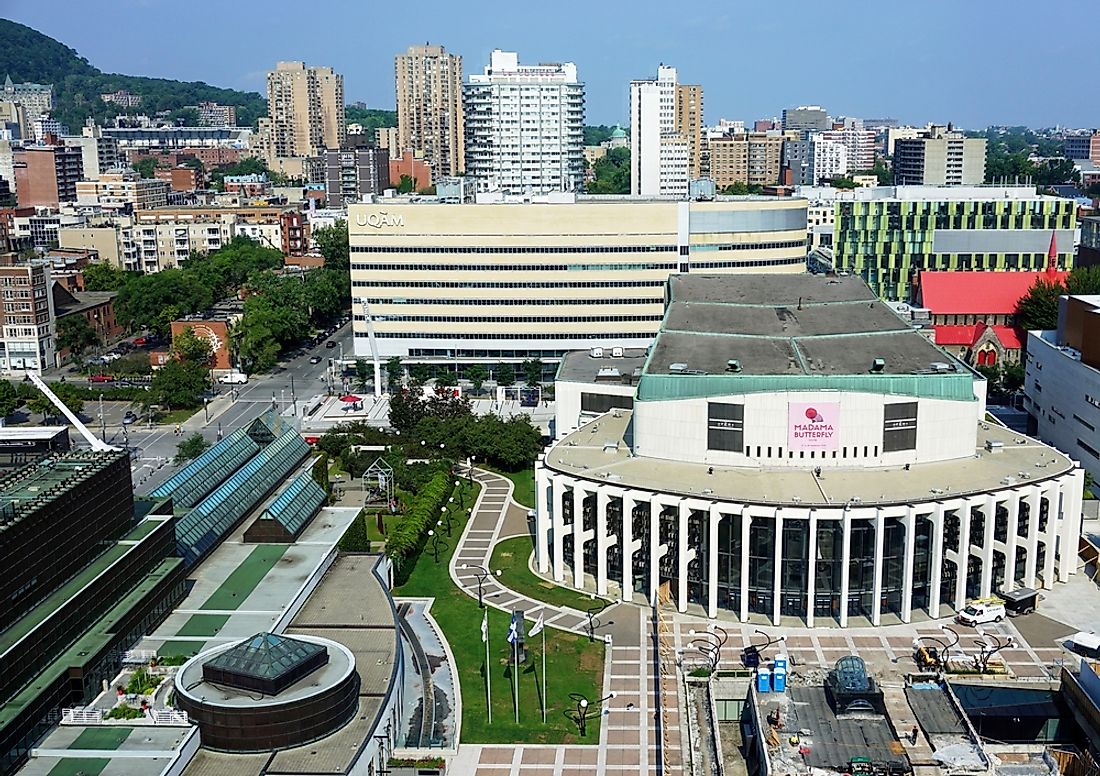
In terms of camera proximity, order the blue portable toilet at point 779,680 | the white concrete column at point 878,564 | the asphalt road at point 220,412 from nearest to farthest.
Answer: the blue portable toilet at point 779,680 < the white concrete column at point 878,564 < the asphalt road at point 220,412

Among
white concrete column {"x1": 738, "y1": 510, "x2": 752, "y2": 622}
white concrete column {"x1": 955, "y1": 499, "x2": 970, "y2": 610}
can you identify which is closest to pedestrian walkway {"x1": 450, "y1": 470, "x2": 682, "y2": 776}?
white concrete column {"x1": 738, "y1": 510, "x2": 752, "y2": 622}

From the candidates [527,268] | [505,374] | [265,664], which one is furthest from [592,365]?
[265,664]

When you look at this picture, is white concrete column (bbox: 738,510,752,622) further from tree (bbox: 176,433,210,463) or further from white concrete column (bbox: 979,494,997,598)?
tree (bbox: 176,433,210,463)

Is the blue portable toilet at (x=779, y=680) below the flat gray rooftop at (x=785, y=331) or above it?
below

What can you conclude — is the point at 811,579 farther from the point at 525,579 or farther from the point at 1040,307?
the point at 1040,307

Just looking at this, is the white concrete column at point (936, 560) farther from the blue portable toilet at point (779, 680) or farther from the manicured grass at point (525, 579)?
the manicured grass at point (525, 579)

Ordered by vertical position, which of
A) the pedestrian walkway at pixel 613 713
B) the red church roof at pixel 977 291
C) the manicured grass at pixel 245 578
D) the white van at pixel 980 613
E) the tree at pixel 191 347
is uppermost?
the red church roof at pixel 977 291

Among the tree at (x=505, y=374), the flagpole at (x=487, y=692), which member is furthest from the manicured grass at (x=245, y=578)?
Result: the tree at (x=505, y=374)
